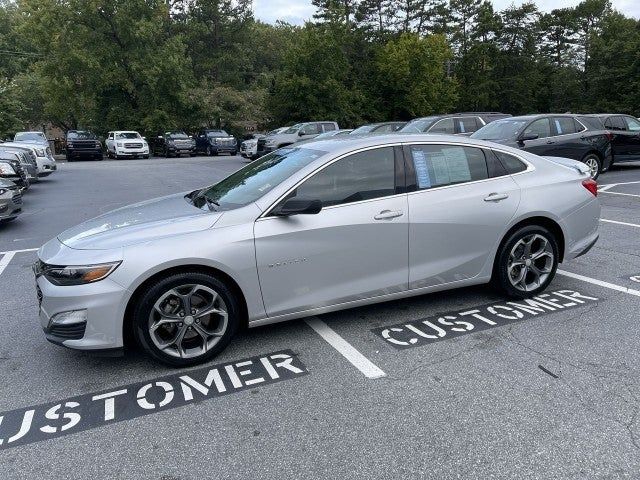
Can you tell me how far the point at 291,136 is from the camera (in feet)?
74.7

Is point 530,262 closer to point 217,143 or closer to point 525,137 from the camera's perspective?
point 525,137

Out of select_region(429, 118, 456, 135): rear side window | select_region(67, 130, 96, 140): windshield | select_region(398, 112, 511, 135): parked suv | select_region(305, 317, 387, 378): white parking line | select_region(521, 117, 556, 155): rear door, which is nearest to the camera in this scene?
select_region(305, 317, 387, 378): white parking line

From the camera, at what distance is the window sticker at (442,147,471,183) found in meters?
4.36

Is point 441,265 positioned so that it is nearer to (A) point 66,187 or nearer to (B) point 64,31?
(A) point 66,187

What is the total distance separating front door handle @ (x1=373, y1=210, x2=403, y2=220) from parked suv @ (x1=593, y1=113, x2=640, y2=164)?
13.6m

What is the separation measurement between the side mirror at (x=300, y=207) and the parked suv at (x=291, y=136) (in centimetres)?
1869

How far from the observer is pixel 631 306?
14.5 ft

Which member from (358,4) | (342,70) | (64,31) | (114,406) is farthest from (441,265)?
(358,4)

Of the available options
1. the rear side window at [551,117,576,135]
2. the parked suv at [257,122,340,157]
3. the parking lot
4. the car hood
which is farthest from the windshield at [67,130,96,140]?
the car hood

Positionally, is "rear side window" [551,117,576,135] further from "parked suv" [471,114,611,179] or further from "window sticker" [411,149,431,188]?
"window sticker" [411,149,431,188]

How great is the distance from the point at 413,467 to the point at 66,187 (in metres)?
15.7

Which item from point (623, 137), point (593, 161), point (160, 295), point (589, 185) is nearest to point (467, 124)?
point (593, 161)

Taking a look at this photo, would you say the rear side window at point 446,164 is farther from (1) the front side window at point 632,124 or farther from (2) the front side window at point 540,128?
(1) the front side window at point 632,124

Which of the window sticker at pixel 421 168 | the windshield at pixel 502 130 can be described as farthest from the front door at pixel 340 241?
the windshield at pixel 502 130
